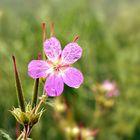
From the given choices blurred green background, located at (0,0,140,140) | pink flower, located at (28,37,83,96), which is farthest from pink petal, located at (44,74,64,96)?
blurred green background, located at (0,0,140,140)

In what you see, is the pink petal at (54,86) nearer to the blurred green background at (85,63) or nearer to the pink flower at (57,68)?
the pink flower at (57,68)

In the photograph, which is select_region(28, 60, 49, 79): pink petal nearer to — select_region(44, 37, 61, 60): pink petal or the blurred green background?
select_region(44, 37, 61, 60): pink petal

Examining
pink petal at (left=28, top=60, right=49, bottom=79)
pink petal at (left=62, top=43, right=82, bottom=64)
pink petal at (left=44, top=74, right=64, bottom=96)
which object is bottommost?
pink petal at (left=44, top=74, right=64, bottom=96)

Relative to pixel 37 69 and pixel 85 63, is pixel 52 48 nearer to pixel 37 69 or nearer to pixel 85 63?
pixel 37 69

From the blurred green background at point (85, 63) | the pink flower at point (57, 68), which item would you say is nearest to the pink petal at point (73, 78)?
the pink flower at point (57, 68)

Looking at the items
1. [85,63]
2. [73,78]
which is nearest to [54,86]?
[73,78]

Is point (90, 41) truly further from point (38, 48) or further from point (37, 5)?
point (37, 5)
